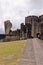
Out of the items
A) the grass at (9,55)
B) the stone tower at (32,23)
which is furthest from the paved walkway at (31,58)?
the stone tower at (32,23)

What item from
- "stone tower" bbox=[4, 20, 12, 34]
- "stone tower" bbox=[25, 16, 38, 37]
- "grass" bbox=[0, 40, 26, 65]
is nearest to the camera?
"grass" bbox=[0, 40, 26, 65]

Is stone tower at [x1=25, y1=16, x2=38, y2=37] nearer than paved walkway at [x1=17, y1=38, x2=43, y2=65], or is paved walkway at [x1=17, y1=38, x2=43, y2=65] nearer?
paved walkway at [x1=17, y1=38, x2=43, y2=65]

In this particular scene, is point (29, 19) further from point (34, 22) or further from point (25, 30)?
point (25, 30)

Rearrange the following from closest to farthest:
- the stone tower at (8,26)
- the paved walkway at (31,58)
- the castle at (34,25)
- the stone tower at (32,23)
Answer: the paved walkway at (31,58) < the stone tower at (8,26) < the castle at (34,25) < the stone tower at (32,23)

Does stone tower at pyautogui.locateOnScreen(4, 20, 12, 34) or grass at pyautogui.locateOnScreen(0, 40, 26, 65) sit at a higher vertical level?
stone tower at pyautogui.locateOnScreen(4, 20, 12, 34)

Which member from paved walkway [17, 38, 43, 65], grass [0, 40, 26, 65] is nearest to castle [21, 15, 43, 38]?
grass [0, 40, 26, 65]

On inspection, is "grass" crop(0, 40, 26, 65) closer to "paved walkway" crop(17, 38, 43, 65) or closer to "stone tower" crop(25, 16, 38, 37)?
"paved walkway" crop(17, 38, 43, 65)

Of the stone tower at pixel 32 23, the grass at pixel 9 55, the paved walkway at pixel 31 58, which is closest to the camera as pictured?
the paved walkway at pixel 31 58

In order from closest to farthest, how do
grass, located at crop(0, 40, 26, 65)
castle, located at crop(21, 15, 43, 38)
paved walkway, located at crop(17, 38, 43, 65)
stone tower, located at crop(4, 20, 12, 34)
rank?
paved walkway, located at crop(17, 38, 43, 65)
grass, located at crop(0, 40, 26, 65)
stone tower, located at crop(4, 20, 12, 34)
castle, located at crop(21, 15, 43, 38)

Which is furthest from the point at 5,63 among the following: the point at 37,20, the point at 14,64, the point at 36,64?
the point at 37,20

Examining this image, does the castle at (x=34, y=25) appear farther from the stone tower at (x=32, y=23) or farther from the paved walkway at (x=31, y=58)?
the paved walkway at (x=31, y=58)

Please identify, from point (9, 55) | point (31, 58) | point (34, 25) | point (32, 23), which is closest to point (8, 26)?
point (34, 25)

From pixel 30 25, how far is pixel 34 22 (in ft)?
9.53

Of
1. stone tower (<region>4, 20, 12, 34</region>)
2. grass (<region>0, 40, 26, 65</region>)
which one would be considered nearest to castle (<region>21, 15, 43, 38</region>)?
stone tower (<region>4, 20, 12, 34</region>)
